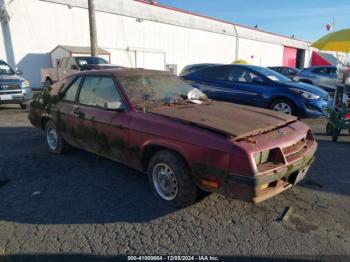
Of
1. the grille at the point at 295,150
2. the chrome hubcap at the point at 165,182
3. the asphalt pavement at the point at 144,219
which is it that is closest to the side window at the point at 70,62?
the asphalt pavement at the point at 144,219

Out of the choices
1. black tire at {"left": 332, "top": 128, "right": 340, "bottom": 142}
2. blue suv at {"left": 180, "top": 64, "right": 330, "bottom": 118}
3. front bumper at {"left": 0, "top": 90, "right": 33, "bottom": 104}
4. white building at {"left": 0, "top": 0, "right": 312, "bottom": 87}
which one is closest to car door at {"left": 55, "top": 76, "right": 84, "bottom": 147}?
blue suv at {"left": 180, "top": 64, "right": 330, "bottom": 118}

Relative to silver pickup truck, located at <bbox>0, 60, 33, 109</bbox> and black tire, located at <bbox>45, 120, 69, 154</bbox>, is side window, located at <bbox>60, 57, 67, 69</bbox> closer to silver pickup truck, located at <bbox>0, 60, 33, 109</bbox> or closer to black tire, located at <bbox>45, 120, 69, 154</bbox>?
silver pickup truck, located at <bbox>0, 60, 33, 109</bbox>

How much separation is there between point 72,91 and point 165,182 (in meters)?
2.38

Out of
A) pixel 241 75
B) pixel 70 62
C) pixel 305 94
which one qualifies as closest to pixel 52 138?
pixel 241 75

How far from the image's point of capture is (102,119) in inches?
159

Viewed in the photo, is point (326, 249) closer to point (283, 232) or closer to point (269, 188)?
point (283, 232)

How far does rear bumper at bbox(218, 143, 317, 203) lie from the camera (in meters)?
2.76

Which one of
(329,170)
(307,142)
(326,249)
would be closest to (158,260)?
(326,249)

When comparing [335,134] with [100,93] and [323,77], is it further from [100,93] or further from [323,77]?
[323,77]

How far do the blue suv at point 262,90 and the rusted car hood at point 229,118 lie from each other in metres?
3.91

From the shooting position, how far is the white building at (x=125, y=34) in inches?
691

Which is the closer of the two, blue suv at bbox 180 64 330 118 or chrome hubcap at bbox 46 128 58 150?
chrome hubcap at bbox 46 128 58 150

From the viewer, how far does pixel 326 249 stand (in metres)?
2.72

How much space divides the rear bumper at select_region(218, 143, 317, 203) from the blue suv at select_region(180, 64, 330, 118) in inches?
195
